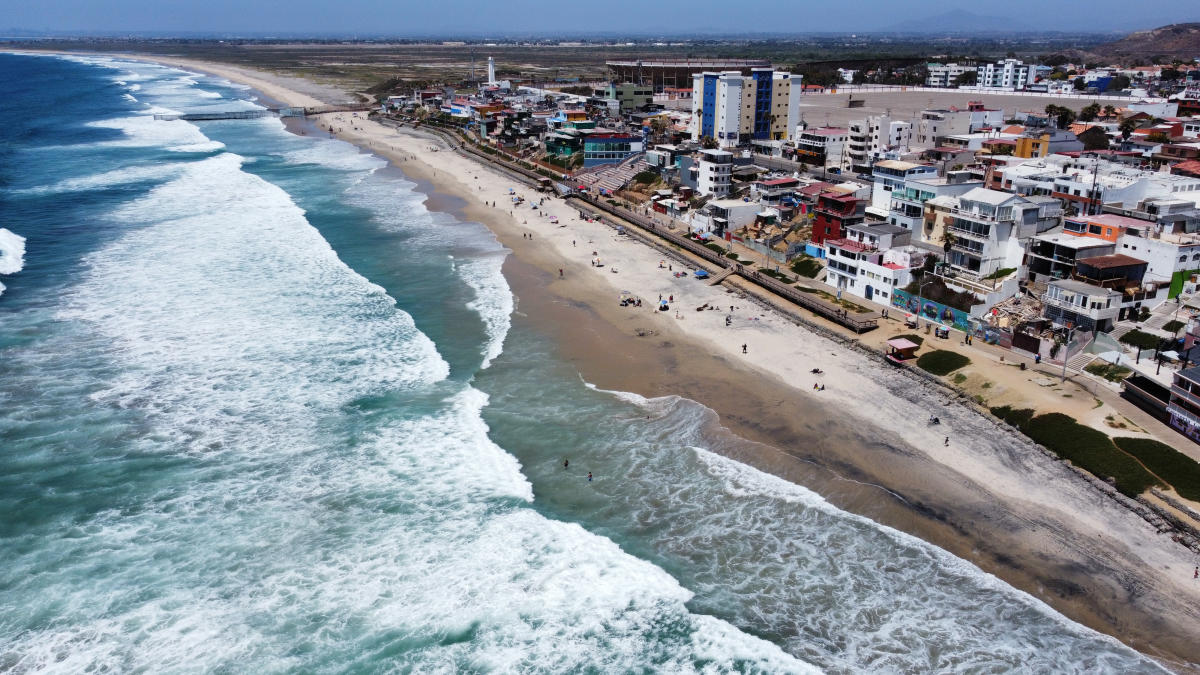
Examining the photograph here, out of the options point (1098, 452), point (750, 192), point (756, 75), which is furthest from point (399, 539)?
point (756, 75)

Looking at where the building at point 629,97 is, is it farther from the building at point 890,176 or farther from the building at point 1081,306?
the building at point 1081,306

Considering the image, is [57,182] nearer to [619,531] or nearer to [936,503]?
[619,531]

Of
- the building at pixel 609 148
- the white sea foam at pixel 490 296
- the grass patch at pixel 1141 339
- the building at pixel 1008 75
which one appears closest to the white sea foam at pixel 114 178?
the building at pixel 609 148

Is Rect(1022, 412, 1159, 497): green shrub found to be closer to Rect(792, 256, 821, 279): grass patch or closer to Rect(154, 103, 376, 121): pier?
Rect(792, 256, 821, 279): grass patch

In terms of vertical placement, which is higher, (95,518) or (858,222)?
(858,222)

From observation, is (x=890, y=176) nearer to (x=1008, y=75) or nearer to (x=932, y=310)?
(x=932, y=310)

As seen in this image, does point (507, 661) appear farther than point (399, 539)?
No
